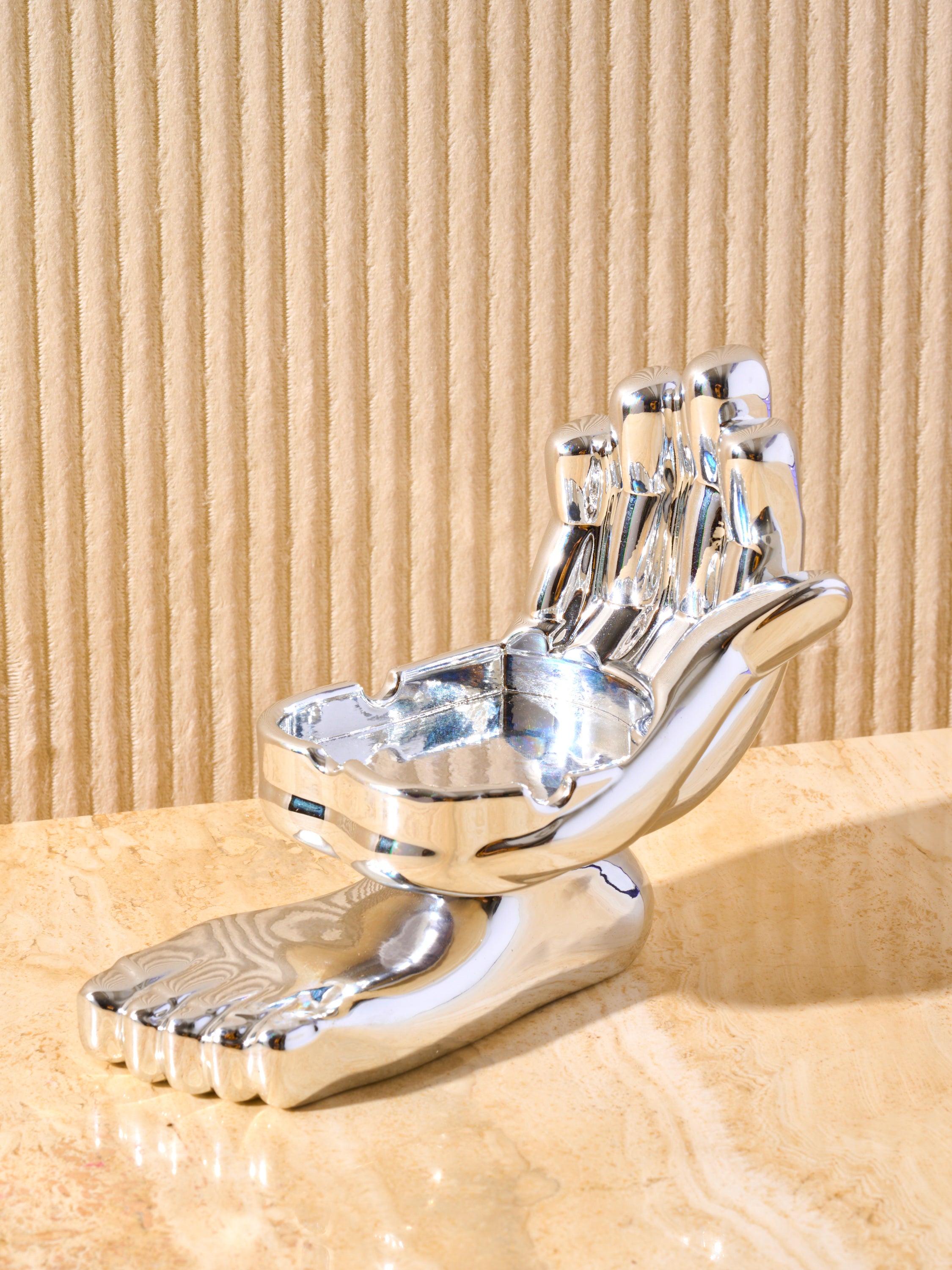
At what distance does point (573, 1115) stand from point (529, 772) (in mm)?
134

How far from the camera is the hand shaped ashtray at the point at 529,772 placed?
0.44 meters

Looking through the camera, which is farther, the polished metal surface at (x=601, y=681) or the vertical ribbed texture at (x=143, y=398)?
the vertical ribbed texture at (x=143, y=398)

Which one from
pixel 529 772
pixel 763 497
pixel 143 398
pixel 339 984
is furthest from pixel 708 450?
pixel 143 398

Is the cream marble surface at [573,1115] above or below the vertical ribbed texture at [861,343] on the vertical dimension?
below

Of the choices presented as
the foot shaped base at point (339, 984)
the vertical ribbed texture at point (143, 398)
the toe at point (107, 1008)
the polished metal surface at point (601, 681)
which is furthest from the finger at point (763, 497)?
the vertical ribbed texture at point (143, 398)

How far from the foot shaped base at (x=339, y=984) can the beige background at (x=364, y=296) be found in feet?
1.04

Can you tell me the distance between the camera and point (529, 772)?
0.52 metres

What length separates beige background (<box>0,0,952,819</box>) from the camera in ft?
Answer: 2.38

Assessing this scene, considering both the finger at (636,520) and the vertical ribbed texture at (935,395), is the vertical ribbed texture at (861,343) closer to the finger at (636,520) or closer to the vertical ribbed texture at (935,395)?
the vertical ribbed texture at (935,395)

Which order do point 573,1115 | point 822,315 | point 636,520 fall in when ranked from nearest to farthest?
point 573,1115, point 636,520, point 822,315

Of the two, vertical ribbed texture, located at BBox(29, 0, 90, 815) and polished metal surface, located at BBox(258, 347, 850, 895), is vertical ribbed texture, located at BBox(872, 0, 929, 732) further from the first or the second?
vertical ribbed texture, located at BBox(29, 0, 90, 815)

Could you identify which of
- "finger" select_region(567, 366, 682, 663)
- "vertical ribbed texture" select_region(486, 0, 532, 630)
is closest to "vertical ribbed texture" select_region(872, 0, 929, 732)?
"vertical ribbed texture" select_region(486, 0, 532, 630)

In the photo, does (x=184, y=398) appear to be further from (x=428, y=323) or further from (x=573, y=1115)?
(x=573, y=1115)

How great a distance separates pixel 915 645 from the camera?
2.99 ft
